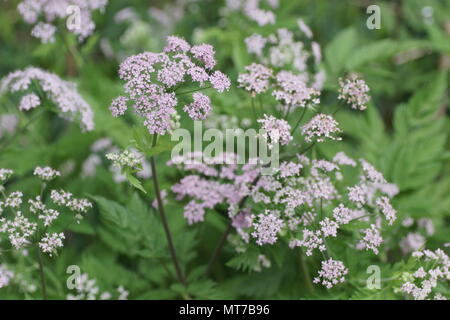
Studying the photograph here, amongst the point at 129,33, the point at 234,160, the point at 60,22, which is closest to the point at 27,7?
the point at 60,22

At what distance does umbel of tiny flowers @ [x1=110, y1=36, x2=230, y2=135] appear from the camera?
2.40m

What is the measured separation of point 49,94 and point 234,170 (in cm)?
132

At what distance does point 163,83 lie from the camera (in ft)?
8.05

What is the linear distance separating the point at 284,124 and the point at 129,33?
3606 mm

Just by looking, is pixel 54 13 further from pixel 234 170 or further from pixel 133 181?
pixel 133 181

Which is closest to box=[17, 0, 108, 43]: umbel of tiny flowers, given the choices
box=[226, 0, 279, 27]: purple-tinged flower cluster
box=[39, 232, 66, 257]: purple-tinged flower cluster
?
box=[226, 0, 279, 27]: purple-tinged flower cluster

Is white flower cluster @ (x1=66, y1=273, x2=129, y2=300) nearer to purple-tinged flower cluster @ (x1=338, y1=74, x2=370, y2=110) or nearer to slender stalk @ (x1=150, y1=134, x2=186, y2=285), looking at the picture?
slender stalk @ (x1=150, y1=134, x2=186, y2=285)

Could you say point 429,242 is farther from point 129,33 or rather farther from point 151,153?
point 129,33

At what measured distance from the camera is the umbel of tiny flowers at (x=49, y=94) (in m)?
3.27

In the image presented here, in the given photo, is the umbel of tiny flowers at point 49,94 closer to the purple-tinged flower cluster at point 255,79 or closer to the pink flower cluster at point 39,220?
the pink flower cluster at point 39,220

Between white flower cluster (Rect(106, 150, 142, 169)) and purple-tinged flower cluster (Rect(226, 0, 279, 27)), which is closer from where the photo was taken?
white flower cluster (Rect(106, 150, 142, 169))

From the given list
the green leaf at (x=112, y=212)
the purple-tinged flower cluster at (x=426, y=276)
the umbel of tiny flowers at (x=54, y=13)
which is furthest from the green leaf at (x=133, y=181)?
the umbel of tiny flowers at (x=54, y=13)

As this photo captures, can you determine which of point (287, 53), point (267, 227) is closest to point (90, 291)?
point (267, 227)
